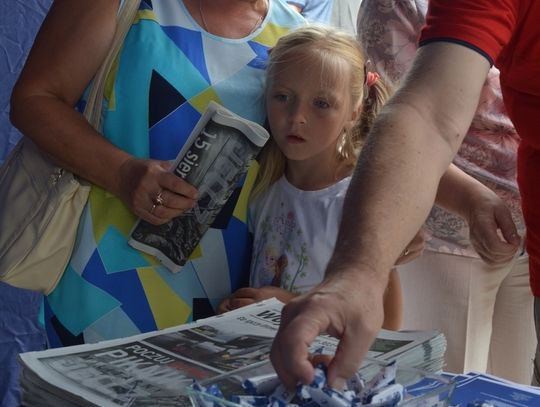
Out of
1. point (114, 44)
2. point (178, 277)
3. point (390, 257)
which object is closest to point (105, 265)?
point (178, 277)

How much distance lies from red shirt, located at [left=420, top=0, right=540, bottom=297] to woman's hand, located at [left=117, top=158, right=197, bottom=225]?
505 millimetres

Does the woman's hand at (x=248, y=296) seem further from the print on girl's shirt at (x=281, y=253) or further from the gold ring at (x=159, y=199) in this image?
the gold ring at (x=159, y=199)

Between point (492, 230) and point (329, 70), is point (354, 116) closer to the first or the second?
point (329, 70)

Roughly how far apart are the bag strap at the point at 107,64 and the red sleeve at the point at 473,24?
609 mm

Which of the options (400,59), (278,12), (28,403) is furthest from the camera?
(400,59)

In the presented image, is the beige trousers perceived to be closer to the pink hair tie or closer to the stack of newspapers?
the pink hair tie

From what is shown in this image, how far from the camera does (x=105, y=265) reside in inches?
55.6

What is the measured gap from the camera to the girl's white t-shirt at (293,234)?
1.49m

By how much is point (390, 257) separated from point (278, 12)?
869 mm

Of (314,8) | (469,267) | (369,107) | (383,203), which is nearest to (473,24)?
(383,203)

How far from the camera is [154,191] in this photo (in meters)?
1.34

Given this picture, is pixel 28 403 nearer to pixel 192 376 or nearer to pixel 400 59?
pixel 192 376

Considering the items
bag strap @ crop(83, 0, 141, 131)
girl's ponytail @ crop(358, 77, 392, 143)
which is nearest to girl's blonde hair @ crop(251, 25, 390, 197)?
girl's ponytail @ crop(358, 77, 392, 143)

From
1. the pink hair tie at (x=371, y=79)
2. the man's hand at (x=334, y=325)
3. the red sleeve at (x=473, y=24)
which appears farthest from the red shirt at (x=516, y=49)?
the pink hair tie at (x=371, y=79)
